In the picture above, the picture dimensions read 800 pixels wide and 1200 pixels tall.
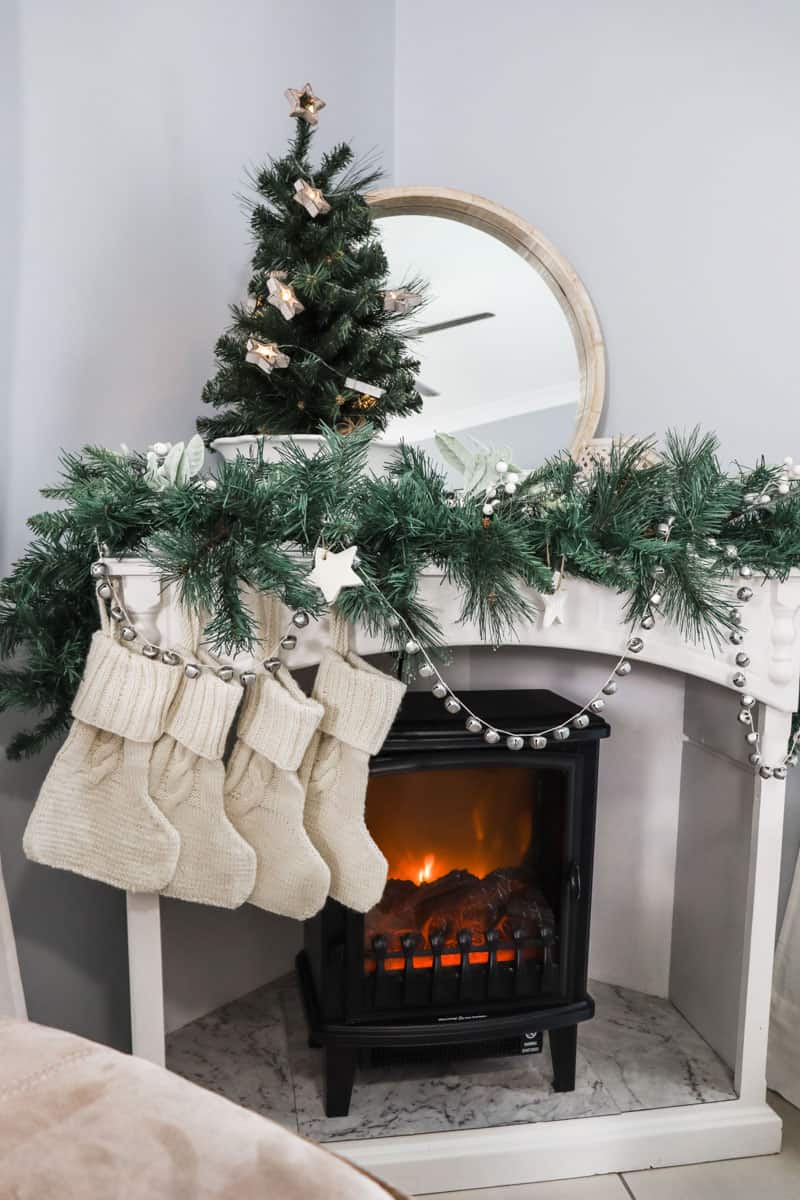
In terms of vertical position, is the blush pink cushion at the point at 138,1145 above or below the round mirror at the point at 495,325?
below

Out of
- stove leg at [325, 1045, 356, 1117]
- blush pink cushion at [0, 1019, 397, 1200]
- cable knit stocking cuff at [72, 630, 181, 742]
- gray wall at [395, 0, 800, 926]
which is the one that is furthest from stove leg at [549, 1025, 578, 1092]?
blush pink cushion at [0, 1019, 397, 1200]

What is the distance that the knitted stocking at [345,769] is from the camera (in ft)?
3.99

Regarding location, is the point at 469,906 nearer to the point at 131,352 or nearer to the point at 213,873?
the point at 213,873

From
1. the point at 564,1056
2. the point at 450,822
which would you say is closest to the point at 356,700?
the point at 450,822

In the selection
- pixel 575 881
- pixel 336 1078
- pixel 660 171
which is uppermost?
pixel 660 171

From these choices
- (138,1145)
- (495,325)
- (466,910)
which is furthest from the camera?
(495,325)

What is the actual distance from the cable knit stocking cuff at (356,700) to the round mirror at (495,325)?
0.71 m

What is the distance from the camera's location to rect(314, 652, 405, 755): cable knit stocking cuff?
1212 millimetres

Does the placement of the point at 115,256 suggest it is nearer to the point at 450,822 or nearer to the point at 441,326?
the point at 441,326

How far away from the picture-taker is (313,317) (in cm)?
134

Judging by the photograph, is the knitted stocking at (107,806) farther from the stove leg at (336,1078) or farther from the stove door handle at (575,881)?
the stove door handle at (575,881)

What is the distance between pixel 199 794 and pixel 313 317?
73 cm

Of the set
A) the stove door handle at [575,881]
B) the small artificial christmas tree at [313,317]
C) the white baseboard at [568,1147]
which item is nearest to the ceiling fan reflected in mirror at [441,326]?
the small artificial christmas tree at [313,317]

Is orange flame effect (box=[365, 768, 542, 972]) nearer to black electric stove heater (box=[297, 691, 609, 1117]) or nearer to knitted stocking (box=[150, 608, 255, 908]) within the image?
black electric stove heater (box=[297, 691, 609, 1117])
